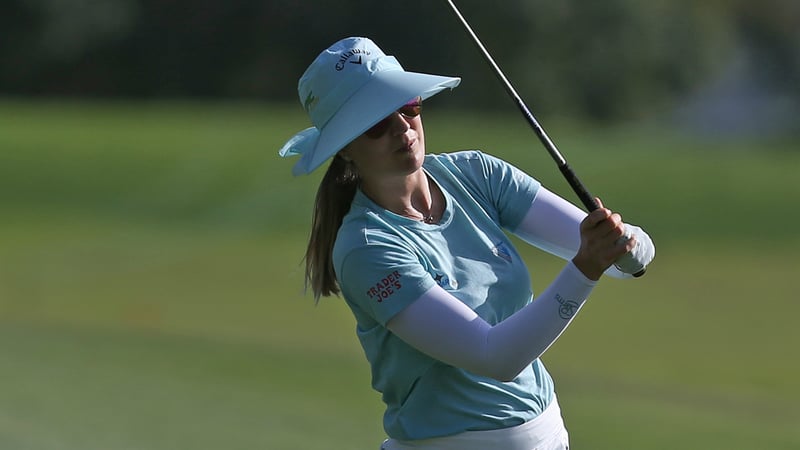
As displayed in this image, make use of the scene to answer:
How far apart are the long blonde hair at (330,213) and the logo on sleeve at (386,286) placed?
0.23m

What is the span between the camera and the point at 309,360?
9305mm

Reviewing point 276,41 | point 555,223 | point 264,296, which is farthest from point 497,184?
point 276,41

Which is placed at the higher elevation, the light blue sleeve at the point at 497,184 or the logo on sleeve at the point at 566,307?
the light blue sleeve at the point at 497,184

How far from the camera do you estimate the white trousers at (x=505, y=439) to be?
3037 millimetres

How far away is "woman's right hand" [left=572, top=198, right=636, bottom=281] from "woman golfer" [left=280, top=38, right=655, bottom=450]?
13 millimetres

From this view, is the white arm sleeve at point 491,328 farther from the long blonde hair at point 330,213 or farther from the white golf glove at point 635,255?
the long blonde hair at point 330,213

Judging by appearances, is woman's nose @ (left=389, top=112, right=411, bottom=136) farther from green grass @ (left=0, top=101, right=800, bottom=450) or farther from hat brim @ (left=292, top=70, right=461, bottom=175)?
green grass @ (left=0, top=101, right=800, bottom=450)

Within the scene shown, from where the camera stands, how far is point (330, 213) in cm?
317

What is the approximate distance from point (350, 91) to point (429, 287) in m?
0.47

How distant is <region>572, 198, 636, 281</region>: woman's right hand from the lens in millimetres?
2807

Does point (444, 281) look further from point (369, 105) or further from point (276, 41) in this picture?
point (276, 41)

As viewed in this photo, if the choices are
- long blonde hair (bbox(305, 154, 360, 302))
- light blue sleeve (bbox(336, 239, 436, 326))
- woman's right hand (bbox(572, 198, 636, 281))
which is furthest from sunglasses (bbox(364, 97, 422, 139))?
woman's right hand (bbox(572, 198, 636, 281))

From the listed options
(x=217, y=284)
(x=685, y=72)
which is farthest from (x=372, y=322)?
(x=685, y=72)

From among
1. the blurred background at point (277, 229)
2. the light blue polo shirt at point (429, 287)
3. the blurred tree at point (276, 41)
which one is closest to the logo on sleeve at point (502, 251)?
the light blue polo shirt at point (429, 287)
